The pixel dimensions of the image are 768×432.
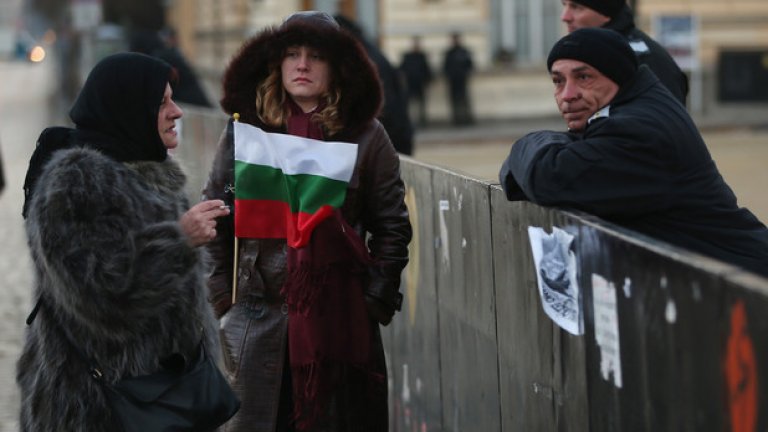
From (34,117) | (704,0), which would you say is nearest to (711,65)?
(704,0)

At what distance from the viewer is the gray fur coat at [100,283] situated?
13.6ft

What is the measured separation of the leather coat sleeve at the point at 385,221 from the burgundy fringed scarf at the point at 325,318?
6 centimetres

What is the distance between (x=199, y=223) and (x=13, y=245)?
1148 cm

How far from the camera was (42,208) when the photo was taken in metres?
4.16

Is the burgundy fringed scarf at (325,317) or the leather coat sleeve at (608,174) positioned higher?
the leather coat sleeve at (608,174)

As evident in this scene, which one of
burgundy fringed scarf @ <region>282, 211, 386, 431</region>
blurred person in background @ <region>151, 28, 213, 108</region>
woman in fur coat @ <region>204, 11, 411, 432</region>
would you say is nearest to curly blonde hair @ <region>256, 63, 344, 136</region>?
woman in fur coat @ <region>204, 11, 411, 432</region>

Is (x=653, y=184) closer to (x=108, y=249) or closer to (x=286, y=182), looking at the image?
(x=286, y=182)

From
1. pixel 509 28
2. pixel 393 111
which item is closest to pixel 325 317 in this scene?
pixel 393 111

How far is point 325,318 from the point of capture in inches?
194

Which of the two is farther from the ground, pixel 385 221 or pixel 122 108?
pixel 122 108

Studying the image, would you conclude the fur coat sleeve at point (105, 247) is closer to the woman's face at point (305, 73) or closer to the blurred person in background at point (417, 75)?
the woman's face at point (305, 73)

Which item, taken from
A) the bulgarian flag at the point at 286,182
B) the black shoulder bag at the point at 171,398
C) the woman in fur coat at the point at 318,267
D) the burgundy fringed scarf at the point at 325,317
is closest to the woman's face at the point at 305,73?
the woman in fur coat at the point at 318,267

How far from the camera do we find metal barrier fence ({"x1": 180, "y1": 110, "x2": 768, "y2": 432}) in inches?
124

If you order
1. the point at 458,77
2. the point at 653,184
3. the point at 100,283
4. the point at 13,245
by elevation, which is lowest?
the point at 458,77
